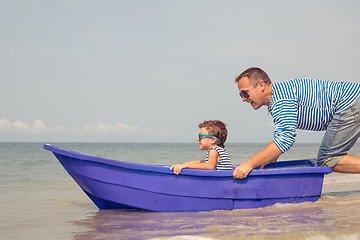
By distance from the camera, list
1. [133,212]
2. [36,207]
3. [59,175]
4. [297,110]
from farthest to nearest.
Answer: [59,175] → [36,207] → [133,212] → [297,110]

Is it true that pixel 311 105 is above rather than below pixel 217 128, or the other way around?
above

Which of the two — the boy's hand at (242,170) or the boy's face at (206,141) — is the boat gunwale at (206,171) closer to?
the boy's hand at (242,170)

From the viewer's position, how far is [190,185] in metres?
3.94

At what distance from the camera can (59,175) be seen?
981 centimetres

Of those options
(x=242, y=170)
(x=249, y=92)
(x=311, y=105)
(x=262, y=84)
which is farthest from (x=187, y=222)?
(x=311, y=105)

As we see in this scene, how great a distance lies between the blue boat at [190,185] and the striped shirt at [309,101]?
508mm

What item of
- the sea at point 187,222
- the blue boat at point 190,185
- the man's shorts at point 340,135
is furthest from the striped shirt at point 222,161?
the man's shorts at point 340,135

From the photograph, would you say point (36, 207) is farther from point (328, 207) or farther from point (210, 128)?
point (328, 207)

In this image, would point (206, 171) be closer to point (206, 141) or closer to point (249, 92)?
point (206, 141)

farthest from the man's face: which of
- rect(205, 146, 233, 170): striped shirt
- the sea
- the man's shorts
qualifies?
the sea

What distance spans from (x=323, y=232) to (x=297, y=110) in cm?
145

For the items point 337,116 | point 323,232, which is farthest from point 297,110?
point 323,232

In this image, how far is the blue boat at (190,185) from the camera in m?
3.86

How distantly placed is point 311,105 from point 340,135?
0.49 meters
